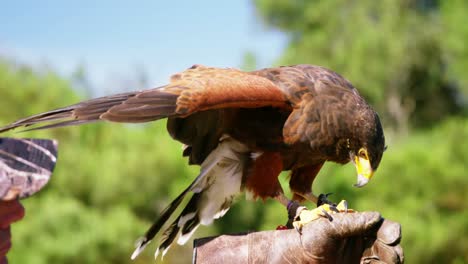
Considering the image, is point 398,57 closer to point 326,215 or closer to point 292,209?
point 292,209

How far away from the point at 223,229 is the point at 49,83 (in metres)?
5.63

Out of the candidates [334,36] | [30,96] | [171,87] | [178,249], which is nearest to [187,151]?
[171,87]

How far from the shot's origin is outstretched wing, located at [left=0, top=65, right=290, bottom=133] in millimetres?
3029

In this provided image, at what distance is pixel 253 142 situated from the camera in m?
3.72

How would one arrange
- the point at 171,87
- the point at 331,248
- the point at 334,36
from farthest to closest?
the point at 334,36 → the point at 171,87 → the point at 331,248

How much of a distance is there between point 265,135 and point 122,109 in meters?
0.91

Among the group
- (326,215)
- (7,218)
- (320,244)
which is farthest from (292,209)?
(7,218)

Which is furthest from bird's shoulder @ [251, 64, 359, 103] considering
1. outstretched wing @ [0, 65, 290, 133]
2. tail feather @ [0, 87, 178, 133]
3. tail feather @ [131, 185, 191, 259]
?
tail feather @ [131, 185, 191, 259]

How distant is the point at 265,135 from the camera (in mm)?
3680

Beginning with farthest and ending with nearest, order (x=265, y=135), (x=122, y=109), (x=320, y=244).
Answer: (x=265, y=135) → (x=122, y=109) → (x=320, y=244)

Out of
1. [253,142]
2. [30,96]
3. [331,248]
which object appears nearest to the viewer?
[331,248]

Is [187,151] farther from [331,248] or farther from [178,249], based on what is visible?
[178,249]

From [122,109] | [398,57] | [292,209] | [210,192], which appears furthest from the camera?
[398,57]

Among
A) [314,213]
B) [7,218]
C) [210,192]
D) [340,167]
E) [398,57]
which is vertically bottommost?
[340,167]
